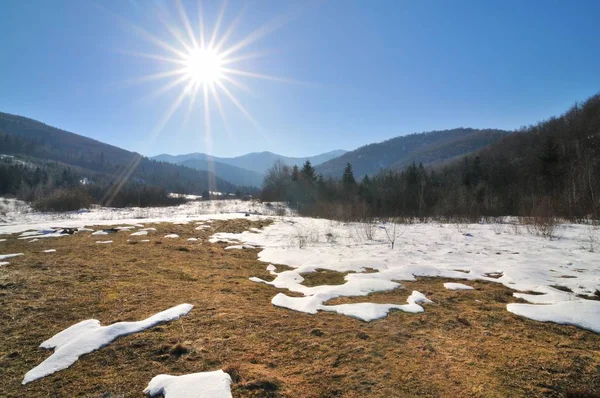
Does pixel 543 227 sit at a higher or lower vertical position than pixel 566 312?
higher

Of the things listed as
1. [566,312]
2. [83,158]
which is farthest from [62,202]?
[83,158]

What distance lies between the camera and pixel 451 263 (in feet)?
19.4

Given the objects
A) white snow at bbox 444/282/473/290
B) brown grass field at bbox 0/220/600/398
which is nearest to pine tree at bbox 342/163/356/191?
white snow at bbox 444/282/473/290

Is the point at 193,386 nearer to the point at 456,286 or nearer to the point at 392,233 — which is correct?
the point at 456,286

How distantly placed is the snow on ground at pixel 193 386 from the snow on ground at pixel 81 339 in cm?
89

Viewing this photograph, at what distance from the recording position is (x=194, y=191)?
143 m

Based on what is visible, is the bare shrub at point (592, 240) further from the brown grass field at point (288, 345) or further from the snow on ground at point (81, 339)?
the snow on ground at point (81, 339)

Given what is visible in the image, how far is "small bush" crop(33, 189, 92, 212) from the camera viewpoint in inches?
967

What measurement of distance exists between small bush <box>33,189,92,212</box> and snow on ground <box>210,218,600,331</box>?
82.2 ft

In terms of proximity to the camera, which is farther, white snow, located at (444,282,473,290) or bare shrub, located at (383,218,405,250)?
bare shrub, located at (383,218,405,250)

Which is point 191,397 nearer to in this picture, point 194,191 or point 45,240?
point 45,240

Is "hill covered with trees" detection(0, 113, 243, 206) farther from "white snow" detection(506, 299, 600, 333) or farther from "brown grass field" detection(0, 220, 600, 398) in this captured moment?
"white snow" detection(506, 299, 600, 333)

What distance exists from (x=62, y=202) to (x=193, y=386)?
105 ft

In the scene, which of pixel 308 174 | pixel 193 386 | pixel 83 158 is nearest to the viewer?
pixel 193 386
